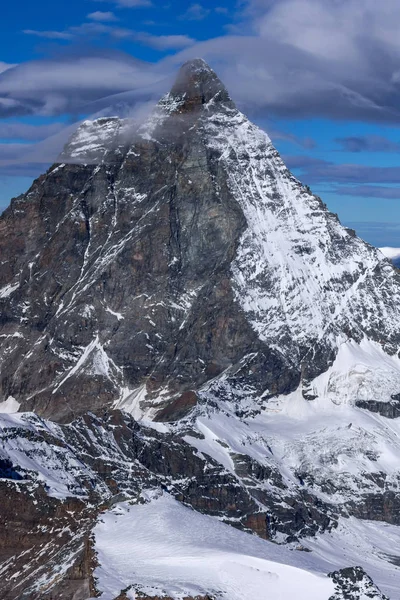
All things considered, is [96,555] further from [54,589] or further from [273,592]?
[273,592]

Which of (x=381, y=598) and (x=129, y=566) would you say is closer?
(x=381, y=598)

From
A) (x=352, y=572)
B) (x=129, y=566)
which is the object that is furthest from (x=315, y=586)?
(x=129, y=566)

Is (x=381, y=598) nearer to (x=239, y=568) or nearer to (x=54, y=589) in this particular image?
(x=239, y=568)

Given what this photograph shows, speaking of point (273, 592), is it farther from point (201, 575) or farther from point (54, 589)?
point (54, 589)

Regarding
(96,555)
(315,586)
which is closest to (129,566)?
(96,555)

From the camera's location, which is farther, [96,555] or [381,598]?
[96,555]
